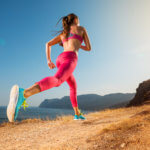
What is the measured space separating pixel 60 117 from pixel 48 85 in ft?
22.9

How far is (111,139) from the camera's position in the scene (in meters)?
3.21

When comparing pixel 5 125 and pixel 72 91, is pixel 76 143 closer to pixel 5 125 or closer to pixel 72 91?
pixel 72 91

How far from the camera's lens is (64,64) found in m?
3.13

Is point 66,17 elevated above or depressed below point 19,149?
above

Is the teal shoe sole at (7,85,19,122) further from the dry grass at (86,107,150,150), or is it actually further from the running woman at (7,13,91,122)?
the dry grass at (86,107,150,150)

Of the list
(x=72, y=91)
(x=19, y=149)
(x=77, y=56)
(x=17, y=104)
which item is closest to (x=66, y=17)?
(x=77, y=56)

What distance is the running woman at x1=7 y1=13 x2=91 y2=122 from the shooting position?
2.58 metres

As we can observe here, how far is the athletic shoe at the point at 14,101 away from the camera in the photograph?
2.53 meters

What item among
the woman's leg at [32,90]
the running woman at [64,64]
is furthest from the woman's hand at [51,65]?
the woman's leg at [32,90]

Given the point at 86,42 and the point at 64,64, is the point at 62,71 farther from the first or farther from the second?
the point at 86,42

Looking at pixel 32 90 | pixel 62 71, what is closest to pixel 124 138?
pixel 62 71

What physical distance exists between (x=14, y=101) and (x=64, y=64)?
1.12m

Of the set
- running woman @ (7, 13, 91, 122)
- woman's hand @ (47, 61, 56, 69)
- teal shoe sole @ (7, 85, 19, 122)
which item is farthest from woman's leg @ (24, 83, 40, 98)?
woman's hand @ (47, 61, 56, 69)

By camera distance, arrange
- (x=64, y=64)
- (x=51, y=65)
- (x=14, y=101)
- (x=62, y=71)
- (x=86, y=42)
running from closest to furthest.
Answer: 1. (x=14, y=101)
2. (x=62, y=71)
3. (x=64, y=64)
4. (x=51, y=65)
5. (x=86, y=42)
